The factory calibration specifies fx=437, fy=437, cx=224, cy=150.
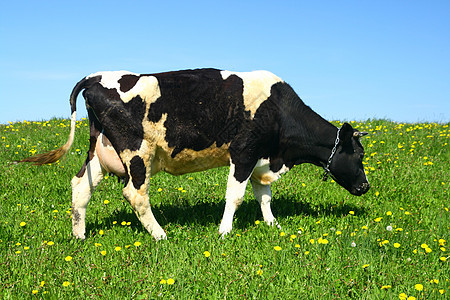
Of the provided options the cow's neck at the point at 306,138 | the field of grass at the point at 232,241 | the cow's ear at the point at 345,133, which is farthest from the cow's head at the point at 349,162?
the field of grass at the point at 232,241

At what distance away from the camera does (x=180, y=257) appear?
5215 mm

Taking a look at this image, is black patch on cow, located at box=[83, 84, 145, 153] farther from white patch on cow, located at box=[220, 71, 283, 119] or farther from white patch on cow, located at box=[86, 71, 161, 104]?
white patch on cow, located at box=[220, 71, 283, 119]

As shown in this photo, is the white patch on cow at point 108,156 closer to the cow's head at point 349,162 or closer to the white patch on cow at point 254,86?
the white patch on cow at point 254,86

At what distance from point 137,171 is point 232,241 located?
1.58 metres

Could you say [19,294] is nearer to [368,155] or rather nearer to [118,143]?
[118,143]

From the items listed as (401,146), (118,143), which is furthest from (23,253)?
(401,146)

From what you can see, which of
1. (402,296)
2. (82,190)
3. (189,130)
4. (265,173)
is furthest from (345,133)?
(82,190)

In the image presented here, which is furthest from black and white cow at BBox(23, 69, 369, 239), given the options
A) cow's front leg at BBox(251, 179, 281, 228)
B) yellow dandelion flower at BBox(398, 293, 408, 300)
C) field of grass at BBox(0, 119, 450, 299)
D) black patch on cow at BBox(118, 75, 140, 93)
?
yellow dandelion flower at BBox(398, 293, 408, 300)

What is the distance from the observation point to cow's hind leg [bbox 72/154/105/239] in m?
6.35

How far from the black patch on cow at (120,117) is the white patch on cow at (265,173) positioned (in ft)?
6.02

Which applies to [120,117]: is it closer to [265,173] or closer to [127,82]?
[127,82]

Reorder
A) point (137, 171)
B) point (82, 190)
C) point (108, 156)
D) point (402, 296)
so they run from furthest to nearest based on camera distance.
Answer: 1. point (82, 190)
2. point (108, 156)
3. point (137, 171)
4. point (402, 296)

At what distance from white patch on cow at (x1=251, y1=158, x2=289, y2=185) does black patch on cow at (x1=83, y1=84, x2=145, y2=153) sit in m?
1.83

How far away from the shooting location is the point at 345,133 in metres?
A: 6.60
